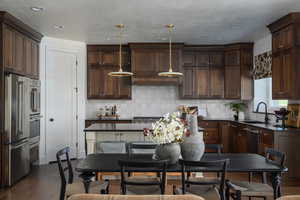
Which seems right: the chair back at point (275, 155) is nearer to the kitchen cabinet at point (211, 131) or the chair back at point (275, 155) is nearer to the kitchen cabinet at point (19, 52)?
the kitchen cabinet at point (211, 131)

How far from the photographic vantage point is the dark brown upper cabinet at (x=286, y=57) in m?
4.97

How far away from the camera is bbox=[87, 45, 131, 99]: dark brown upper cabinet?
7.65 m

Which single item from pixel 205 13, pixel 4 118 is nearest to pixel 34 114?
pixel 4 118

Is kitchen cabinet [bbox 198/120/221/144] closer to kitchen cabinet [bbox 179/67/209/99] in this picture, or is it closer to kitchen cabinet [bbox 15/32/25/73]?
kitchen cabinet [bbox 179/67/209/99]

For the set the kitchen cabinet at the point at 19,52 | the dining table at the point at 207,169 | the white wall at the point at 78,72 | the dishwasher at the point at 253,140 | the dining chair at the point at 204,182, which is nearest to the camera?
the dining chair at the point at 204,182

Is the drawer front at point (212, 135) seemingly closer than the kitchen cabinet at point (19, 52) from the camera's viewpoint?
No

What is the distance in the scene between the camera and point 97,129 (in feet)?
15.9

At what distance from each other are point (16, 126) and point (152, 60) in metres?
3.57

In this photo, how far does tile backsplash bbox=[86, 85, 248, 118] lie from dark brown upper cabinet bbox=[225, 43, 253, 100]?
59 centimetres

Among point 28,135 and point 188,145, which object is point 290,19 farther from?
point 28,135

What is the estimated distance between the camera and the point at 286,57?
518 cm

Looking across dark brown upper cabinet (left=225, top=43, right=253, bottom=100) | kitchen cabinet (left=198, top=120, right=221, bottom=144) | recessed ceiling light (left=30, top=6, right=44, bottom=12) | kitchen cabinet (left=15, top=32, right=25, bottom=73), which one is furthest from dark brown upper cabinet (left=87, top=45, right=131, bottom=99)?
recessed ceiling light (left=30, top=6, right=44, bottom=12)

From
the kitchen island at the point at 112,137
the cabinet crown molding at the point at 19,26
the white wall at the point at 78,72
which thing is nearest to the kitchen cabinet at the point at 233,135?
the kitchen island at the point at 112,137

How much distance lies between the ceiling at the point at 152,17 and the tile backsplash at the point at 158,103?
1669 millimetres
